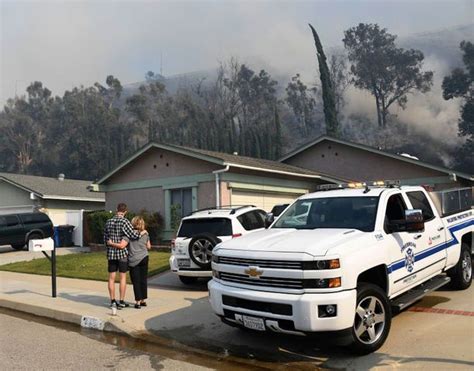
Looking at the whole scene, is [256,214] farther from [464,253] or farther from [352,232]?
[352,232]

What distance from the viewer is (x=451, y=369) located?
17.6ft

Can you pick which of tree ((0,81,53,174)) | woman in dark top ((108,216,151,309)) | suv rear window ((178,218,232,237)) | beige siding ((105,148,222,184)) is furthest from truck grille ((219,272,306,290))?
tree ((0,81,53,174))

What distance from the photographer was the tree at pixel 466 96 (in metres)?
57.0

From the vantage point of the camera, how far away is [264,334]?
695cm

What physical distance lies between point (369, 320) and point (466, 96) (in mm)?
59725

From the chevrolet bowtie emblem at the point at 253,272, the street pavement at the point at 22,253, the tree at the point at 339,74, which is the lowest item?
the street pavement at the point at 22,253

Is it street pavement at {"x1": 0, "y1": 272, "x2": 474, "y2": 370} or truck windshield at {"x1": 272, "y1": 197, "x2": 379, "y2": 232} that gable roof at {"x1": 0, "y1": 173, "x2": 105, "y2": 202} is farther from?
truck windshield at {"x1": 272, "y1": 197, "x2": 379, "y2": 232}

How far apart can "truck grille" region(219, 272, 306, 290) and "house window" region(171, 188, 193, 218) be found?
13.4 meters

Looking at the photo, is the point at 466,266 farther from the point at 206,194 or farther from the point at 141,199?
the point at 141,199

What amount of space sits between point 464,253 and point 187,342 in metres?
5.18

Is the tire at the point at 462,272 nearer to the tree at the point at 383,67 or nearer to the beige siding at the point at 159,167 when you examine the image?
the beige siding at the point at 159,167

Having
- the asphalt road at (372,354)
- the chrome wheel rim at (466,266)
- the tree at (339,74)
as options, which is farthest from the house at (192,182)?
the tree at (339,74)

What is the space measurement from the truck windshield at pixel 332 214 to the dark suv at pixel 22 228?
18171 mm

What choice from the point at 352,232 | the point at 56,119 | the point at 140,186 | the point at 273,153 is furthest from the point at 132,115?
the point at 352,232
